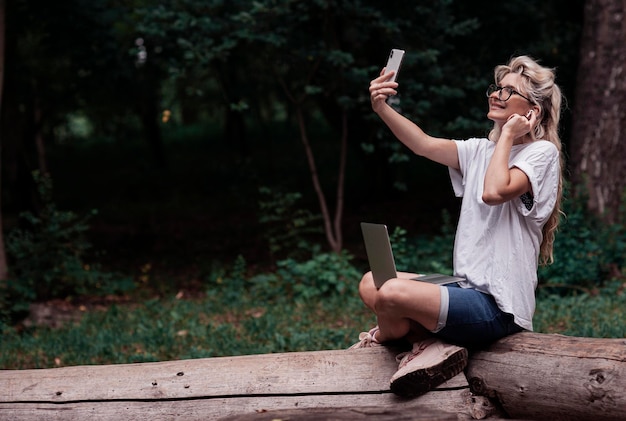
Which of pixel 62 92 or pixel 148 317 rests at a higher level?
pixel 62 92

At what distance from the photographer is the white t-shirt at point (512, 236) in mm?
3734

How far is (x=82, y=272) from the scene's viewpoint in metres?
8.81

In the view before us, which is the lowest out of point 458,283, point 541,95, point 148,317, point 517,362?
point 148,317

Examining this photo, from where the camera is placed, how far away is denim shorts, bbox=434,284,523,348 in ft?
12.3

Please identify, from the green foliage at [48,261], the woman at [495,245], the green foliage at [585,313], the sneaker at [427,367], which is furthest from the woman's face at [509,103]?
the green foliage at [48,261]

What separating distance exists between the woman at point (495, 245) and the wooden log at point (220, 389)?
16 centimetres

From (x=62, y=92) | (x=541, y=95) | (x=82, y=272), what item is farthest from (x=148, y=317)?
(x=62, y=92)

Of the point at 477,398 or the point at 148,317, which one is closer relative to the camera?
the point at 477,398

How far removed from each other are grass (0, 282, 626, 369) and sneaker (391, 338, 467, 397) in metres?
2.17

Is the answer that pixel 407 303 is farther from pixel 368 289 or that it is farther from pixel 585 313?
pixel 585 313

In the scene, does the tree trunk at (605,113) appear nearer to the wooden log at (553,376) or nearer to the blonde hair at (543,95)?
the blonde hair at (543,95)

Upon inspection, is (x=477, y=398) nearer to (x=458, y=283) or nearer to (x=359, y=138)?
(x=458, y=283)

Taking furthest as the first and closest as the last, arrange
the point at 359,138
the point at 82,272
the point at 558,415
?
the point at 359,138, the point at 82,272, the point at 558,415

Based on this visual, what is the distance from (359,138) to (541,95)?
836cm
